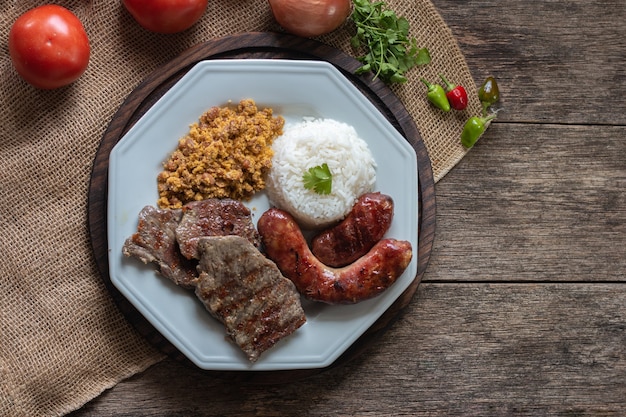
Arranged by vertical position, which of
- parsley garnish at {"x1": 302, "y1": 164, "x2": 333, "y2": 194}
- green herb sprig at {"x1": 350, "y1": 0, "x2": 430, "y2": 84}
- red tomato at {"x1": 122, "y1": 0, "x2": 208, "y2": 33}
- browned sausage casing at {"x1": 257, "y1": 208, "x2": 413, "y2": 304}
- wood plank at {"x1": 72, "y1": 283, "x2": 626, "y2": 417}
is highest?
red tomato at {"x1": 122, "y1": 0, "x2": 208, "y2": 33}

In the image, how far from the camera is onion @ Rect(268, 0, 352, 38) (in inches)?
130

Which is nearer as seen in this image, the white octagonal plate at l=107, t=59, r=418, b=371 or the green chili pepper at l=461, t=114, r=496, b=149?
the white octagonal plate at l=107, t=59, r=418, b=371

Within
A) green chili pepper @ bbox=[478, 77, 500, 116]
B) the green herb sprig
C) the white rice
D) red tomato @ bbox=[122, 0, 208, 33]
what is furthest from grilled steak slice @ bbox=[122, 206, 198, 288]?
green chili pepper @ bbox=[478, 77, 500, 116]

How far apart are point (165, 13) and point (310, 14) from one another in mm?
707

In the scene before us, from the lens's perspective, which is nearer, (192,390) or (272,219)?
(272,219)

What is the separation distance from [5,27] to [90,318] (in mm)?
1514

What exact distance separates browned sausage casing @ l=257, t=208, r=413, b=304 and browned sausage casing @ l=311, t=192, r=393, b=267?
0.07 metres

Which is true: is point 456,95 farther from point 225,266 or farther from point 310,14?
point 225,266

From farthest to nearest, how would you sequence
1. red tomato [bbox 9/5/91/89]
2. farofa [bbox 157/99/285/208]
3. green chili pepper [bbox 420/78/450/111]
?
1. green chili pepper [bbox 420/78/450/111]
2. farofa [bbox 157/99/285/208]
3. red tomato [bbox 9/5/91/89]

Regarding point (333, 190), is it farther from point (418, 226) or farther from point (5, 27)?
point (5, 27)

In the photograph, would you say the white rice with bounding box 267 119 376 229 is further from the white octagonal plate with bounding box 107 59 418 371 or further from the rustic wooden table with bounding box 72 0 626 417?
the rustic wooden table with bounding box 72 0 626 417

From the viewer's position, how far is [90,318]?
335cm

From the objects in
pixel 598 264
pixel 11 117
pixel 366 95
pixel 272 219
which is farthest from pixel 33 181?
pixel 598 264

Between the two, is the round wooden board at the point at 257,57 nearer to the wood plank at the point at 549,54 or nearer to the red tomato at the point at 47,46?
the red tomato at the point at 47,46
